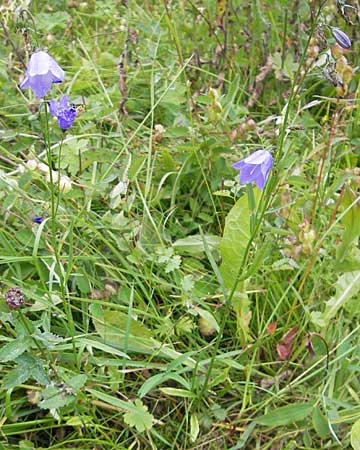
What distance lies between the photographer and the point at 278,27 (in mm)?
2297

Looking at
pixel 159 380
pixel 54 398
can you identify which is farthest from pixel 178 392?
pixel 54 398

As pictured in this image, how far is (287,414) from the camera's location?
4.29 feet

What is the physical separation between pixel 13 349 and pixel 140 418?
0.29m

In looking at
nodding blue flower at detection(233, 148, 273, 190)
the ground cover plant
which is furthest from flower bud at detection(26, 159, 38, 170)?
nodding blue flower at detection(233, 148, 273, 190)

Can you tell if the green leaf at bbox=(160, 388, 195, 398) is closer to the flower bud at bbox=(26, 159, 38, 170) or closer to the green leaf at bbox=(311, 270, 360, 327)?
the green leaf at bbox=(311, 270, 360, 327)

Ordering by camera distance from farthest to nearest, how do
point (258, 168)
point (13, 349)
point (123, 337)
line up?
1. point (123, 337)
2. point (258, 168)
3. point (13, 349)

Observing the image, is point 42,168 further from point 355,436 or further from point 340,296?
point 355,436

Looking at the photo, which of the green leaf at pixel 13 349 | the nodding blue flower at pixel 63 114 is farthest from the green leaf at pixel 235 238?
the green leaf at pixel 13 349

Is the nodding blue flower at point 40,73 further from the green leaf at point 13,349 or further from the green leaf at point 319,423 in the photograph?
the green leaf at point 319,423

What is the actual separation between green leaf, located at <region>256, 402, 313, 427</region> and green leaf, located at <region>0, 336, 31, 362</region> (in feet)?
1.68

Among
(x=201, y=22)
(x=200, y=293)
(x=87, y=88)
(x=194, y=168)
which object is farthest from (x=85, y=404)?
(x=201, y=22)

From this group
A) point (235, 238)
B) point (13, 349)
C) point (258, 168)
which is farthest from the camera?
point (235, 238)

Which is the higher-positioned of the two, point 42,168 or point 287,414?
point 42,168

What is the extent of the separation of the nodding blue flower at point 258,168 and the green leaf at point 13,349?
0.49 metres
